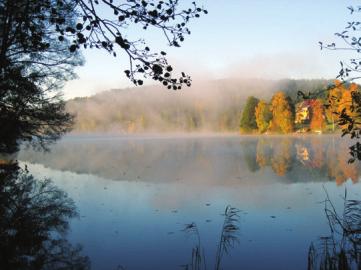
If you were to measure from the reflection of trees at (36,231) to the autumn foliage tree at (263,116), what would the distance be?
213 feet

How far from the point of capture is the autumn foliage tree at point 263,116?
73062 mm

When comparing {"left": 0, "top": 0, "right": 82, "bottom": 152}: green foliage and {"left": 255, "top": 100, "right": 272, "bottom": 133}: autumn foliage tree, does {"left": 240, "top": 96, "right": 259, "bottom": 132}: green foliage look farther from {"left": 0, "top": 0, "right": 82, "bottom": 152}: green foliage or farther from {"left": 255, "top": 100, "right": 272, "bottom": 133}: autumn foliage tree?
{"left": 0, "top": 0, "right": 82, "bottom": 152}: green foliage

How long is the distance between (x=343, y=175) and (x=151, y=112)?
155 metres

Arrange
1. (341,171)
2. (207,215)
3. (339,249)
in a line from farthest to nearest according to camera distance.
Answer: (341,171) → (207,215) → (339,249)

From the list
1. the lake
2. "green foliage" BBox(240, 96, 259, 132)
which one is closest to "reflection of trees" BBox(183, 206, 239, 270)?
the lake

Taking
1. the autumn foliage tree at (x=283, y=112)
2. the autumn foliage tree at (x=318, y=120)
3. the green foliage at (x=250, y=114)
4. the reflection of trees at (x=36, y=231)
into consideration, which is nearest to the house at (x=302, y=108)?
the reflection of trees at (x=36, y=231)

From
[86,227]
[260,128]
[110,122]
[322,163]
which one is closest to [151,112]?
[110,122]

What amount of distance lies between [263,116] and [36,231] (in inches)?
2724

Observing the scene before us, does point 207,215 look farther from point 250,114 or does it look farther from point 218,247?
point 250,114

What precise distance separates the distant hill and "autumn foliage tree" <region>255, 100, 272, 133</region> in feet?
162

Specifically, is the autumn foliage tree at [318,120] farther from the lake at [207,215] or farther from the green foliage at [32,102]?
the green foliage at [32,102]

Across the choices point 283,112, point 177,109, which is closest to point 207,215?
point 283,112

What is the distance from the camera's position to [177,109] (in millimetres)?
168375

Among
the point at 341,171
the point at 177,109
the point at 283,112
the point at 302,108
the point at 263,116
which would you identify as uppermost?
the point at 177,109
